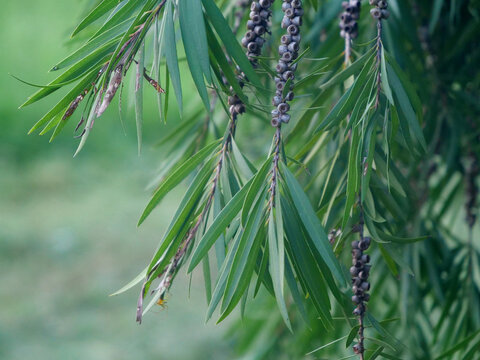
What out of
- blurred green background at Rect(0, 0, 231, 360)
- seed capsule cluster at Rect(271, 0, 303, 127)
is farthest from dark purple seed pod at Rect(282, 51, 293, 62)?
blurred green background at Rect(0, 0, 231, 360)

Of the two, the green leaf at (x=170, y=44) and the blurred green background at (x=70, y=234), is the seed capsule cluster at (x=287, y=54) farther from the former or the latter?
the blurred green background at (x=70, y=234)

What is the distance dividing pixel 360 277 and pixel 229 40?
21cm

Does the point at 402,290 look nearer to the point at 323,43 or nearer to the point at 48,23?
the point at 323,43

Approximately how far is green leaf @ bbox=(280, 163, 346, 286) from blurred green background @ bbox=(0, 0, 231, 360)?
4.75ft

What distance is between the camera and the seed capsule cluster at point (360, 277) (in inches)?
19.1

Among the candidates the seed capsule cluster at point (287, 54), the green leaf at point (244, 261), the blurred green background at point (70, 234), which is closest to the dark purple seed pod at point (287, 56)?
the seed capsule cluster at point (287, 54)

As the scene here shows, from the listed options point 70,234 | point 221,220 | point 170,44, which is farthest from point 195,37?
point 70,234

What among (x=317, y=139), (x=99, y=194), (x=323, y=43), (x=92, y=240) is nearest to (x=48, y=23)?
(x=99, y=194)

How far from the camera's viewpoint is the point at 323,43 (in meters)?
0.90

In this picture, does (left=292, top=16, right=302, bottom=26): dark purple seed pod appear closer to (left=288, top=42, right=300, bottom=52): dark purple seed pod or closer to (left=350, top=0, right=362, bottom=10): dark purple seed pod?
(left=288, top=42, right=300, bottom=52): dark purple seed pod

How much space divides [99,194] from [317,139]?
2559 mm

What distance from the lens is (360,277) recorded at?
1.61 feet

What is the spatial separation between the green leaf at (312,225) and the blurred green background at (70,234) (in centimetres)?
145

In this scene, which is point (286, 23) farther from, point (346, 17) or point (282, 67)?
point (346, 17)
